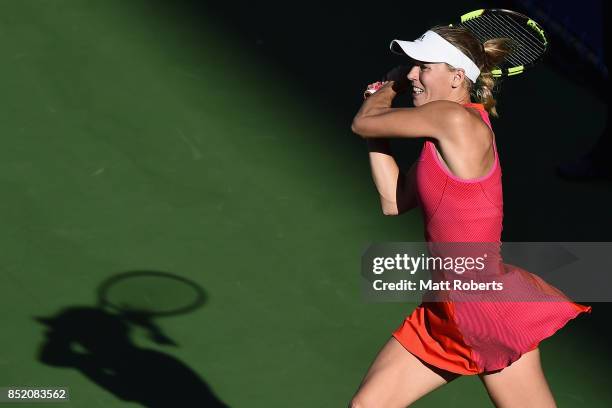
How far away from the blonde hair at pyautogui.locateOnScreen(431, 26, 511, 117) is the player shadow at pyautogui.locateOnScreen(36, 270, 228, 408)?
2246 mm

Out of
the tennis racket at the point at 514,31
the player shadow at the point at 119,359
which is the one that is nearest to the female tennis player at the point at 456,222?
the tennis racket at the point at 514,31

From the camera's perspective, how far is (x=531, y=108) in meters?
10.4

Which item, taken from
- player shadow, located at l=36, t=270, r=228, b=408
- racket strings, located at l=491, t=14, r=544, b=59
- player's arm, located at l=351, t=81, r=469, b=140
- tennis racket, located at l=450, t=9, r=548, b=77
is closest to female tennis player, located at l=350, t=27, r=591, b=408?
player's arm, located at l=351, t=81, r=469, b=140

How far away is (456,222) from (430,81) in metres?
0.64

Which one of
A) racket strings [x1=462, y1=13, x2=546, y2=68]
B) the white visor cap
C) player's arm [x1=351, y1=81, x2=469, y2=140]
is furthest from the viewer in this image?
racket strings [x1=462, y1=13, x2=546, y2=68]

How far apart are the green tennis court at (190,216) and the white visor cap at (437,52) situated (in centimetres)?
217

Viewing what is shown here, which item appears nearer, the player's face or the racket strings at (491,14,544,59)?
the player's face

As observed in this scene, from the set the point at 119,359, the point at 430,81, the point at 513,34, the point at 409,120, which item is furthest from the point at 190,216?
the point at 409,120

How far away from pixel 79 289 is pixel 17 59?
2918 mm

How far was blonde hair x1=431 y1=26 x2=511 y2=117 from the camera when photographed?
5.88 meters

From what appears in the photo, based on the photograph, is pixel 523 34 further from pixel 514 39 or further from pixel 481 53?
pixel 481 53

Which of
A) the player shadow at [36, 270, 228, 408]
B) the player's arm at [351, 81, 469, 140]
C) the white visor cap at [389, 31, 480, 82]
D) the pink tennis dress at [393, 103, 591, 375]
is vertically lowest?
the player shadow at [36, 270, 228, 408]

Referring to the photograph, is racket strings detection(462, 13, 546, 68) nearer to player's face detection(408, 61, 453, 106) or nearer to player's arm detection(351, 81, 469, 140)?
player's face detection(408, 61, 453, 106)

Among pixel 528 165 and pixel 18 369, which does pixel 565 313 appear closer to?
pixel 18 369
